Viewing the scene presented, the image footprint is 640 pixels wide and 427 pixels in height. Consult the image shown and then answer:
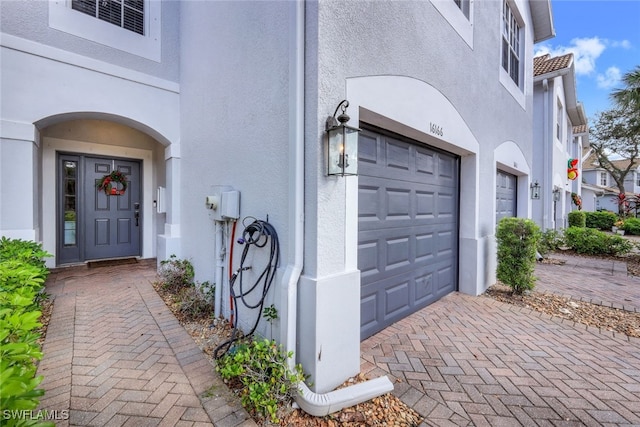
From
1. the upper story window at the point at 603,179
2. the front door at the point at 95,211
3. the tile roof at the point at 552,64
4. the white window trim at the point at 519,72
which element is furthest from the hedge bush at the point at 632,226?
the front door at the point at 95,211

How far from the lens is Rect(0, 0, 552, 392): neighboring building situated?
2475 mm

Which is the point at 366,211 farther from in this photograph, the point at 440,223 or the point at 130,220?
the point at 130,220

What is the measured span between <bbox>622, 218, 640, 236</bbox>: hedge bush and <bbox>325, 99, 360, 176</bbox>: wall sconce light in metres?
20.0

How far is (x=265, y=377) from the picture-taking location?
7.50 feet

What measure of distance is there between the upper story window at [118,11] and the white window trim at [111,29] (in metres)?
0.11

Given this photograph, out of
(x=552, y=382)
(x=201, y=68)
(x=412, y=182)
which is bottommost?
(x=552, y=382)

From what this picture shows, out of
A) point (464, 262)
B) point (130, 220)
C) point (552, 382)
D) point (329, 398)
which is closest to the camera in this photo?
point (329, 398)

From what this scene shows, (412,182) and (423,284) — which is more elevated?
(412,182)

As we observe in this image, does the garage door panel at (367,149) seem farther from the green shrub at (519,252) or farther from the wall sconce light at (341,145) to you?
the green shrub at (519,252)

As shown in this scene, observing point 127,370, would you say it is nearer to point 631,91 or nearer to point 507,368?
point 507,368

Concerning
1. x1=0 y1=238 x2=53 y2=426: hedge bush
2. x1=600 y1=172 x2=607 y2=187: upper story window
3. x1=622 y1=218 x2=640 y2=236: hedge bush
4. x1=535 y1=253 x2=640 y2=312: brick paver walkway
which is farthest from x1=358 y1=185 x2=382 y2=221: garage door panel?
x1=600 y1=172 x2=607 y2=187: upper story window

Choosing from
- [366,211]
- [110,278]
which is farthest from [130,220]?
[366,211]

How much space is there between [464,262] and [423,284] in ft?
4.17

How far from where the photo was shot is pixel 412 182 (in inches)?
156
